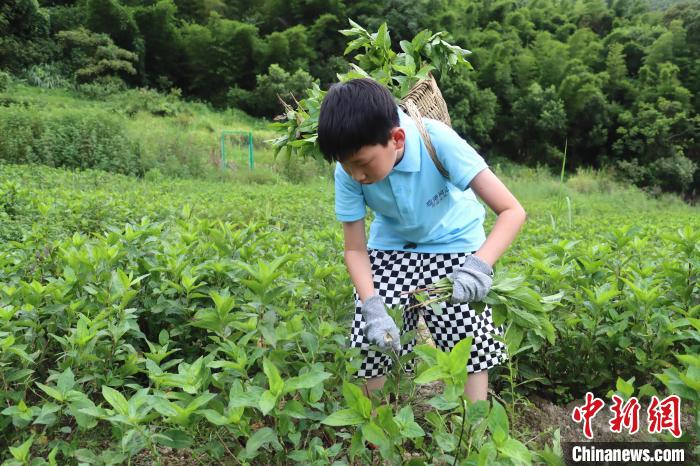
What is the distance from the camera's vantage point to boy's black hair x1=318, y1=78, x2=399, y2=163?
1.71 m

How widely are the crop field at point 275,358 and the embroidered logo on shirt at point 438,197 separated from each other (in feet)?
1.34

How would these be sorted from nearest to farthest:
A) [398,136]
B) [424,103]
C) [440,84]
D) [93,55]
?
1. [398,136]
2. [424,103]
3. [440,84]
4. [93,55]

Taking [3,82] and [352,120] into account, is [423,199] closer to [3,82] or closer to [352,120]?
[352,120]

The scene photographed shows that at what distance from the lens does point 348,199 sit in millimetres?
2113

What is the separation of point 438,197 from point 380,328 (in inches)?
24.2

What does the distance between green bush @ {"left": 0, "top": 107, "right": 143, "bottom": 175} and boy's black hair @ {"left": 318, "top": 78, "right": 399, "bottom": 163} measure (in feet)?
34.1

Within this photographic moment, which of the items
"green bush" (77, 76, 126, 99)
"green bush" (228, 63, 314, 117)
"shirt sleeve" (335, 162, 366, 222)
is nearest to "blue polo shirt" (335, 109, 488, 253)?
"shirt sleeve" (335, 162, 366, 222)

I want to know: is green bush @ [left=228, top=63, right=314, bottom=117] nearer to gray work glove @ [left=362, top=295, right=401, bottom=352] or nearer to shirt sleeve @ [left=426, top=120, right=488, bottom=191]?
shirt sleeve @ [left=426, top=120, right=488, bottom=191]

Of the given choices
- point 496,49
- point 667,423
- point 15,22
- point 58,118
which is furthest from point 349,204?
point 496,49

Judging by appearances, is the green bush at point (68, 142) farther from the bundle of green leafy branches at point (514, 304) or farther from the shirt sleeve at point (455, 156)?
the bundle of green leafy branches at point (514, 304)

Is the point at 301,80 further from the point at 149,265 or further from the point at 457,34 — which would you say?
the point at 149,265

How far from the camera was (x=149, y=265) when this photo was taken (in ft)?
7.80

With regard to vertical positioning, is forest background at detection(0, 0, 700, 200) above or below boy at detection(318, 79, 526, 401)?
below

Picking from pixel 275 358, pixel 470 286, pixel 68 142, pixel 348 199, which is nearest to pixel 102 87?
pixel 68 142
